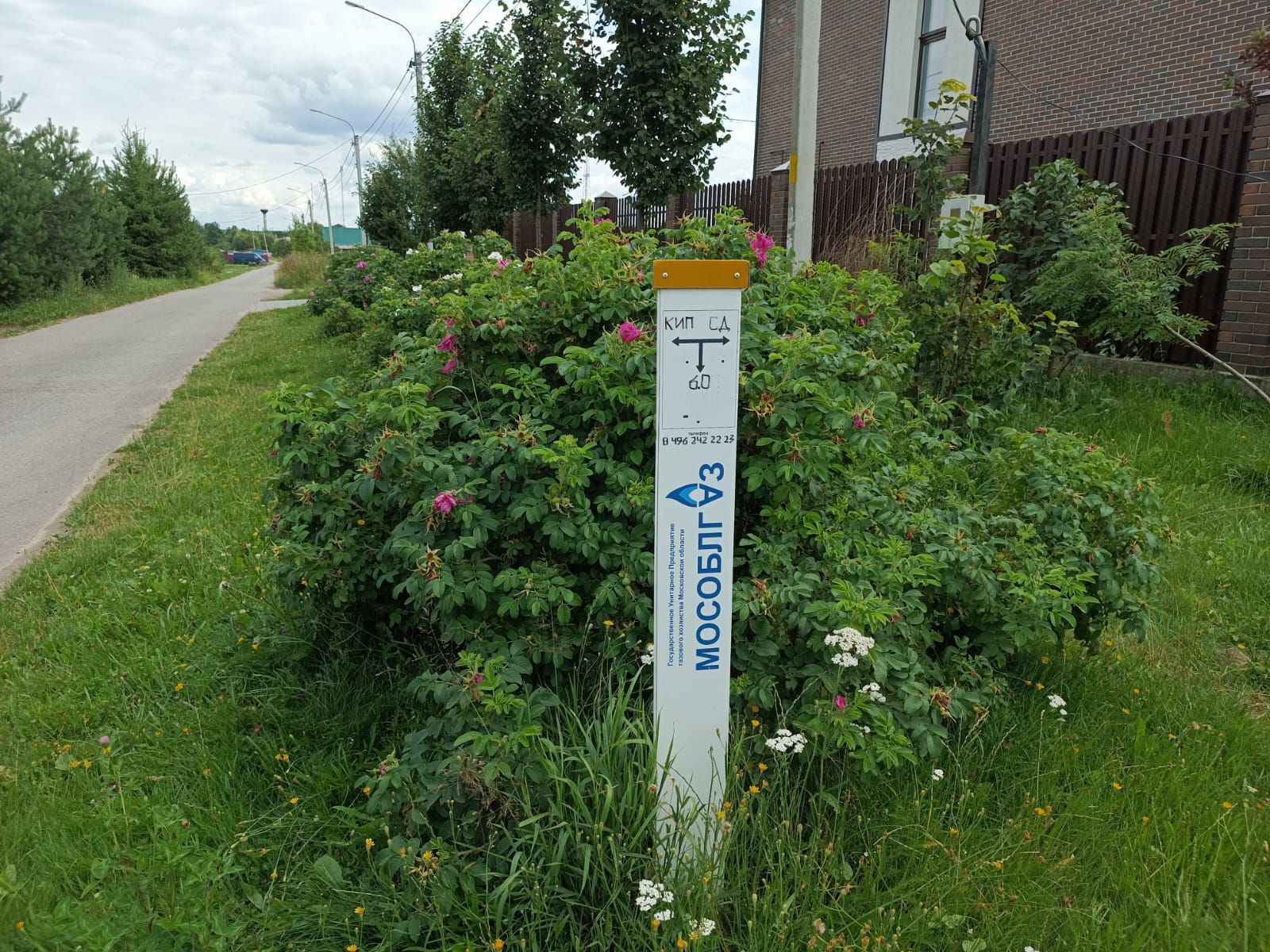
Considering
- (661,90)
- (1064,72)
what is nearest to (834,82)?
(1064,72)

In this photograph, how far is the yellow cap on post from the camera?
1825 mm

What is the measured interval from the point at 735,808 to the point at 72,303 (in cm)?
2365

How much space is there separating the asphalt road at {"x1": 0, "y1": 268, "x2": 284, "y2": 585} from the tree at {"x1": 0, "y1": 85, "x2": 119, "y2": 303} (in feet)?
5.01

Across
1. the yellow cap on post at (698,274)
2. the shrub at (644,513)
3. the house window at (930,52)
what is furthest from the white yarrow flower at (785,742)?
the house window at (930,52)

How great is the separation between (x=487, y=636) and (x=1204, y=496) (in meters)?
4.09

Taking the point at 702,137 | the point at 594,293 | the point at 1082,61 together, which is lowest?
the point at 594,293

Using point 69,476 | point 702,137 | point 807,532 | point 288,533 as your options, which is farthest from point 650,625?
point 702,137

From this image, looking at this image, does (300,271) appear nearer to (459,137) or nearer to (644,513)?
(459,137)

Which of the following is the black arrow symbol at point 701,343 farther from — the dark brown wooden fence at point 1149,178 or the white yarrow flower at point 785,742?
the dark brown wooden fence at point 1149,178

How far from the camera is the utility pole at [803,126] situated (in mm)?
6012

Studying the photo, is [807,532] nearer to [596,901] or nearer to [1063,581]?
[1063,581]

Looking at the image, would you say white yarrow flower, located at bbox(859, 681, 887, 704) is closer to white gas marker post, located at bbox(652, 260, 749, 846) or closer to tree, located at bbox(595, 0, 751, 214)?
white gas marker post, located at bbox(652, 260, 749, 846)

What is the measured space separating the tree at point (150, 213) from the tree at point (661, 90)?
103 feet

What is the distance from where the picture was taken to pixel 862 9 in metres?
17.5
